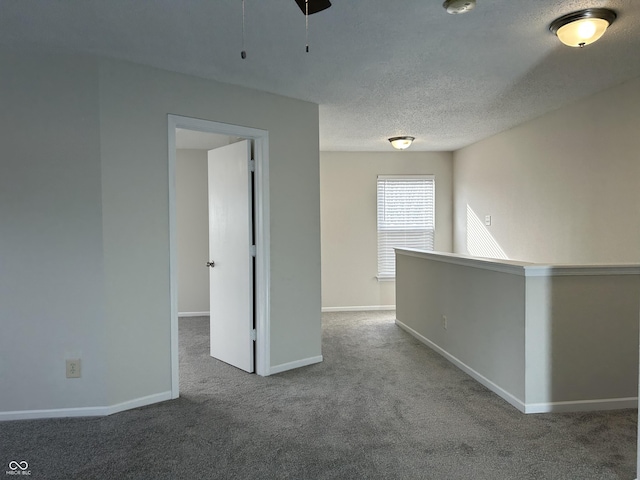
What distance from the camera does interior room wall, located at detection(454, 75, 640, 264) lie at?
12.0 feet

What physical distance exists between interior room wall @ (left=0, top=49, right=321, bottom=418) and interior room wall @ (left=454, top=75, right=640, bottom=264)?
11.3 feet

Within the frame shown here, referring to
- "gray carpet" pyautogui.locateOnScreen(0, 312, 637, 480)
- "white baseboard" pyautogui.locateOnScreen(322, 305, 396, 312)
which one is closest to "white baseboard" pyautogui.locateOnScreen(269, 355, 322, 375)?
"gray carpet" pyautogui.locateOnScreen(0, 312, 637, 480)

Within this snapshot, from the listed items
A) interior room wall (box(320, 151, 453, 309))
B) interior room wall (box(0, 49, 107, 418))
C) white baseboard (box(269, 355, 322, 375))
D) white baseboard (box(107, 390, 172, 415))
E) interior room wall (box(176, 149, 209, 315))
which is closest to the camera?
interior room wall (box(0, 49, 107, 418))

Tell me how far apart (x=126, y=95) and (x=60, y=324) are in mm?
1592

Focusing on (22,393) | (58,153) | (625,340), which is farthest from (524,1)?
(22,393)

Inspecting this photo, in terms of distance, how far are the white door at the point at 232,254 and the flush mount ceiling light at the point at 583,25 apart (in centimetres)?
240

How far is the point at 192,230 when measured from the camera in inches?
257

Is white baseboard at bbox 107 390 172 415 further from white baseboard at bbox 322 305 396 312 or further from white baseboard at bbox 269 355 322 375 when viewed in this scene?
white baseboard at bbox 322 305 396 312

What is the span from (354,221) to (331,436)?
440 cm

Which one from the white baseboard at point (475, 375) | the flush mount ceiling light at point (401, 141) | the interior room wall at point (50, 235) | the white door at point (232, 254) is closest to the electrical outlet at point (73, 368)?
the interior room wall at point (50, 235)

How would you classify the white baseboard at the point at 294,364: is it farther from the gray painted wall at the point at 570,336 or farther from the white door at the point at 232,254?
the gray painted wall at the point at 570,336

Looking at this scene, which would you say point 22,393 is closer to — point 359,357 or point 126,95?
point 126,95

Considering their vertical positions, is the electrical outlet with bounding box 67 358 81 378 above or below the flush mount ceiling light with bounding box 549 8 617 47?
below

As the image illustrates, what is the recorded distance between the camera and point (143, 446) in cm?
259
